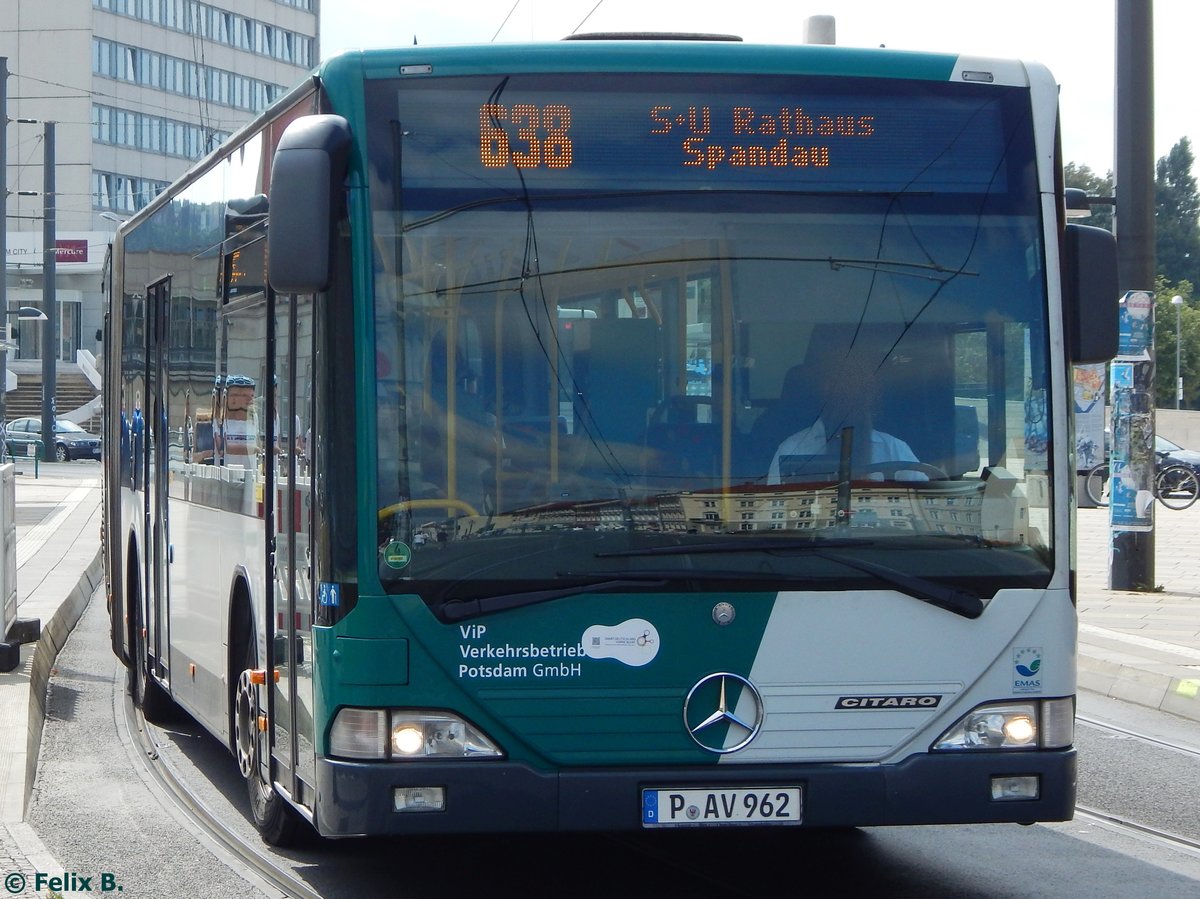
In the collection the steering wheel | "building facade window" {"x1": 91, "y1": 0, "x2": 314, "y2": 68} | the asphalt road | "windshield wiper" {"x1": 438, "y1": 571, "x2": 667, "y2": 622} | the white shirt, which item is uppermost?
"building facade window" {"x1": 91, "y1": 0, "x2": 314, "y2": 68}

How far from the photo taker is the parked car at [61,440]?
61.5 meters

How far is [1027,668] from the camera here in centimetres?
581

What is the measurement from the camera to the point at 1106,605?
1577cm

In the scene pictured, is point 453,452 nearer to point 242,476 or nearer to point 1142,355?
point 242,476

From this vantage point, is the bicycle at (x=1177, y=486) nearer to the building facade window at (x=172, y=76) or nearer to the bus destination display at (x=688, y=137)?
the bus destination display at (x=688, y=137)

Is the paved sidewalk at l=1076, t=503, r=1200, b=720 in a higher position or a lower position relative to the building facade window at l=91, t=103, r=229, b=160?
lower

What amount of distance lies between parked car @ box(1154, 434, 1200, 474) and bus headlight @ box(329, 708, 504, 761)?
3452cm

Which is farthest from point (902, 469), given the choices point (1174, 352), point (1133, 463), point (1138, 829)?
point (1174, 352)

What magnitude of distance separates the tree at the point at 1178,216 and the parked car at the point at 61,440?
91.4 meters

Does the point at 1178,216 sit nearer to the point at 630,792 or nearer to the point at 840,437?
the point at 840,437

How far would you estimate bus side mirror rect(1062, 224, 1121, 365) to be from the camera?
19.5 ft

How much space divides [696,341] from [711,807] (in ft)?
4.65

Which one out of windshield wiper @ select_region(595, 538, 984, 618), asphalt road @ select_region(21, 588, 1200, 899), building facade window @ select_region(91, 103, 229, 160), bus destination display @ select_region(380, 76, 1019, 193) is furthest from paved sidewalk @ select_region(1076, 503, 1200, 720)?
building facade window @ select_region(91, 103, 229, 160)

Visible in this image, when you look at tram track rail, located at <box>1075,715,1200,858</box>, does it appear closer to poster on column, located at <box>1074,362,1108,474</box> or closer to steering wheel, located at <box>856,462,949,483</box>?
steering wheel, located at <box>856,462,949,483</box>
